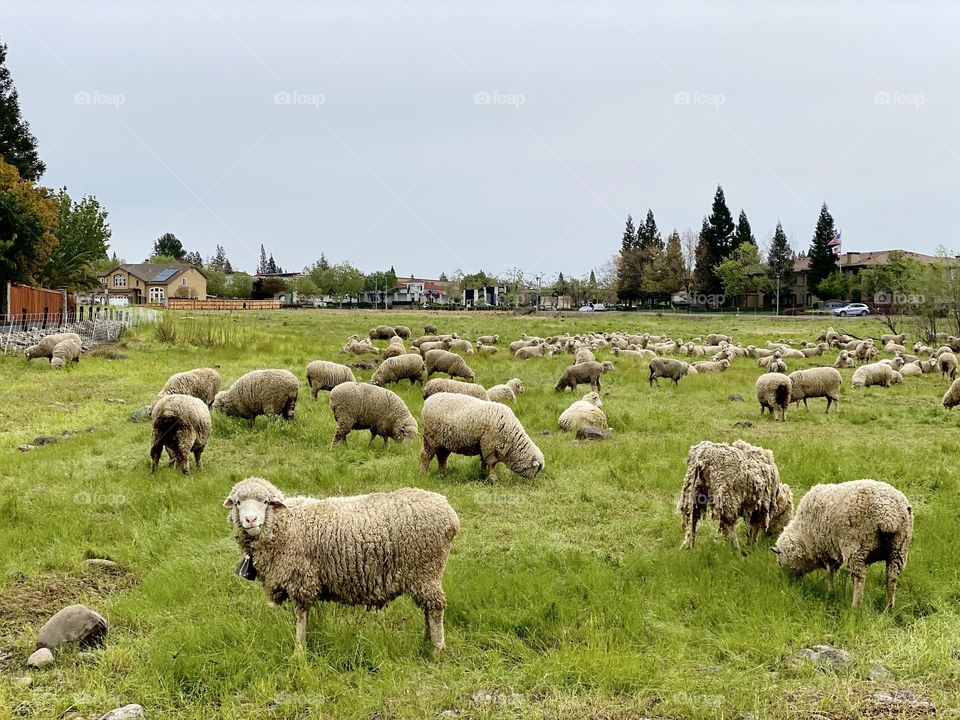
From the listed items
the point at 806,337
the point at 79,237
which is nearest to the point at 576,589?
the point at 806,337

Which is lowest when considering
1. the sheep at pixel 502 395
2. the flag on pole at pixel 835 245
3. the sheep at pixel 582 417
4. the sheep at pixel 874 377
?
the sheep at pixel 582 417

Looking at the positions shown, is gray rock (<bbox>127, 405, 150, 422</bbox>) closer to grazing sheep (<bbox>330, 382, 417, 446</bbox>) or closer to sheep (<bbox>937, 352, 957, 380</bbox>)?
grazing sheep (<bbox>330, 382, 417, 446</bbox>)

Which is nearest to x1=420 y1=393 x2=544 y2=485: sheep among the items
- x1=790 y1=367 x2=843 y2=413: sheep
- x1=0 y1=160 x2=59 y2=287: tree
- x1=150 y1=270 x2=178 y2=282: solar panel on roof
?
x1=790 y1=367 x2=843 y2=413: sheep

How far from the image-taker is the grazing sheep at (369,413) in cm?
1316

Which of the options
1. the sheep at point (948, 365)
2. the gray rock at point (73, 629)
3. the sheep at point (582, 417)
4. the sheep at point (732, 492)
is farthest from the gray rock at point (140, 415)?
the sheep at point (948, 365)

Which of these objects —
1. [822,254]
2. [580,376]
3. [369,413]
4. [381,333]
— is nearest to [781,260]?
[822,254]

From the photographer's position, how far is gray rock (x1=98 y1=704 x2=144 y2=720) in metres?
4.77

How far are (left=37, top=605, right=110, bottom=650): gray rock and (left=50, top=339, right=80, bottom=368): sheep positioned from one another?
810 inches

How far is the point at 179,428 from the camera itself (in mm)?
11078

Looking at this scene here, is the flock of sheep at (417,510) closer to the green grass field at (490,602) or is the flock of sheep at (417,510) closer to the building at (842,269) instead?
the green grass field at (490,602)

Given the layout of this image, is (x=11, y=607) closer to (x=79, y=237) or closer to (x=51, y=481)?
(x=51, y=481)

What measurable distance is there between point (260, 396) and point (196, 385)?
1.68 m

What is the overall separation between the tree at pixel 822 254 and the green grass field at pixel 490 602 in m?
84.6

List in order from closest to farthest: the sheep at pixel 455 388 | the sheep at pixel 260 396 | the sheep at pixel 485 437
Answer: the sheep at pixel 485 437 < the sheep at pixel 260 396 < the sheep at pixel 455 388
